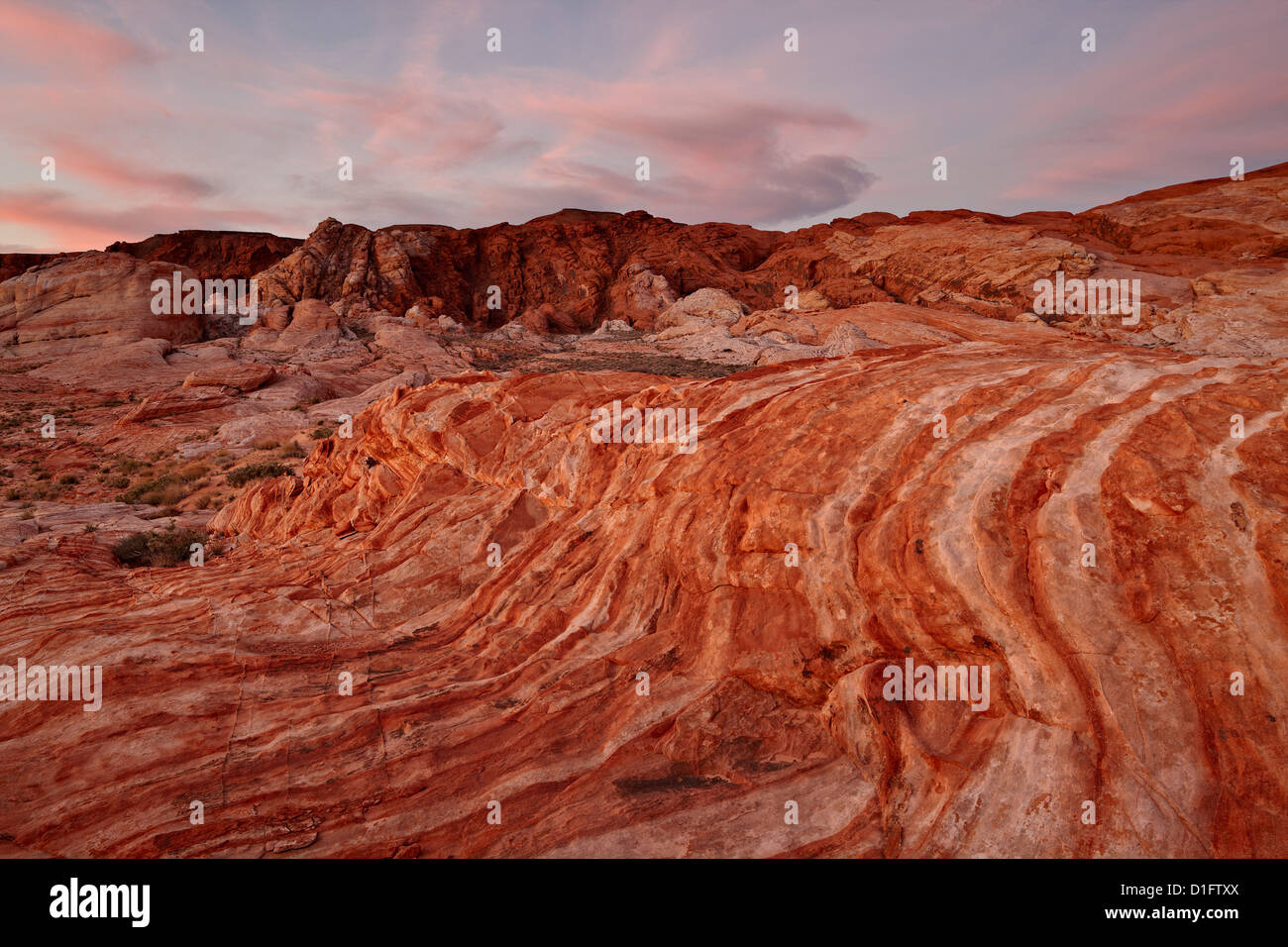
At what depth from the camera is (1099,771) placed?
4.72 m

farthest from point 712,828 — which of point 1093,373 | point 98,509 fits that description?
point 98,509

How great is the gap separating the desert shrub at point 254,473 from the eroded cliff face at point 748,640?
11.3m

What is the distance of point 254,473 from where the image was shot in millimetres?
22672

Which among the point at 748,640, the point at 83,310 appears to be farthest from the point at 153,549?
the point at 83,310

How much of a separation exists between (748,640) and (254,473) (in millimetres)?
22131

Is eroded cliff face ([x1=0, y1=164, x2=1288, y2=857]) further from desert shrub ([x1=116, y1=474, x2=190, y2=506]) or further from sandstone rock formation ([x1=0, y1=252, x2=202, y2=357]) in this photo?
sandstone rock formation ([x1=0, y1=252, x2=202, y2=357])

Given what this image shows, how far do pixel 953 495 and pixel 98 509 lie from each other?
22475 mm

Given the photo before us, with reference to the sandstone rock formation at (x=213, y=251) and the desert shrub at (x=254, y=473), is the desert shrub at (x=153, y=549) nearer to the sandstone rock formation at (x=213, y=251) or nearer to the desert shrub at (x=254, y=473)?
the desert shrub at (x=254, y=473)

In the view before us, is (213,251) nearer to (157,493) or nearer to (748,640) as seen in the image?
(157,493)

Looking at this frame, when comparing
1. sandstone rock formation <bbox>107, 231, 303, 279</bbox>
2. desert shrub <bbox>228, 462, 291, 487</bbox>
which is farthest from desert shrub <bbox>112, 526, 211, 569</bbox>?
sandstone rock formation <bbox>107, 231, 303, 279</bbox>

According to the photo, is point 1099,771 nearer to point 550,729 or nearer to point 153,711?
point 550,729

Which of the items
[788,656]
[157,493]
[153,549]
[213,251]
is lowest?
[788,656]

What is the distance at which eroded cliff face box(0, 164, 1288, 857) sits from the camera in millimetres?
4930

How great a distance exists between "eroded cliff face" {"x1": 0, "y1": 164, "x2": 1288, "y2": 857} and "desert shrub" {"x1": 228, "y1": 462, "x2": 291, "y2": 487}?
11290 mm
